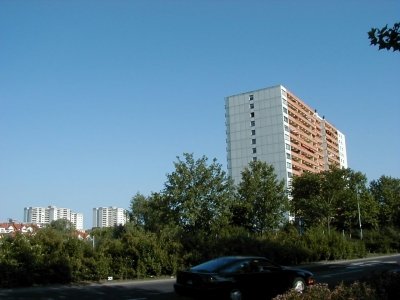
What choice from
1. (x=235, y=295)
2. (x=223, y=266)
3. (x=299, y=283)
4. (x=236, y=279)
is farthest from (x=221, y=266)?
(x=299, y=283)

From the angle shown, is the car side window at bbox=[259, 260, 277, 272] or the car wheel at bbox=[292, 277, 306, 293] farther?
the car wheel at bbox=[292, 277, 306, 293]

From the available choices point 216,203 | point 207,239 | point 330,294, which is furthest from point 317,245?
point 330,294

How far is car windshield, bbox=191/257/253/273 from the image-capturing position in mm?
13141

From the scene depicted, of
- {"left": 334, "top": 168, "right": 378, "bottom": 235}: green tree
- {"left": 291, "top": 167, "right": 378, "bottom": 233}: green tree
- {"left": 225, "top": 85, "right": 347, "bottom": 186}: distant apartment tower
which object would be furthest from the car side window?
{"left": 225, "top": 85, "right": 347, "bottom": 186}: distant apartment tower

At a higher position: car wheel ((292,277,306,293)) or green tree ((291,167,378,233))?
green tree ((291,167,378,233))

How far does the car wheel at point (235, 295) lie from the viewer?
12.9 meters

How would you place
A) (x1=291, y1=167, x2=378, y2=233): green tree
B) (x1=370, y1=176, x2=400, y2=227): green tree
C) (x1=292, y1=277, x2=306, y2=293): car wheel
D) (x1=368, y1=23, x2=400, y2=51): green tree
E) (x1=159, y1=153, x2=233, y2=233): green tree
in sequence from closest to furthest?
(x1=368, y1=23, x2=400, y2=51): green tree
(x1=292, y1=277, x2=306, y2=293): car wheel
(x1=159, y1=153, x2=233, y2=233): green tree
(x1=291, y1=167, x2=378, y2=233): green tree
(x1=370, y1=176, x2=400, y2=227): green tree

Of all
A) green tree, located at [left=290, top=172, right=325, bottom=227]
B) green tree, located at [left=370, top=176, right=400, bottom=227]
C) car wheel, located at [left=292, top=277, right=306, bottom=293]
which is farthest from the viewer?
green tree, located at [left=370, top=176, right=400, bottom=227]

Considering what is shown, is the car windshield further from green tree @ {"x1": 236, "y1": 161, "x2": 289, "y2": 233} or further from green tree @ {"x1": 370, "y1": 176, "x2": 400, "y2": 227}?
green tree @ {"x1": 370, "y1": 176, "x2": 400, "y2": 227}

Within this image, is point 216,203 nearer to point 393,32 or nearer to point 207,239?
point 207,239

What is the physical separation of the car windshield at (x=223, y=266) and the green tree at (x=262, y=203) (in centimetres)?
3206

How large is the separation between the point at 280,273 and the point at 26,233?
42.8 feet

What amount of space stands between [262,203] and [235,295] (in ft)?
112

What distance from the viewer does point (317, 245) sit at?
36.9 metres
